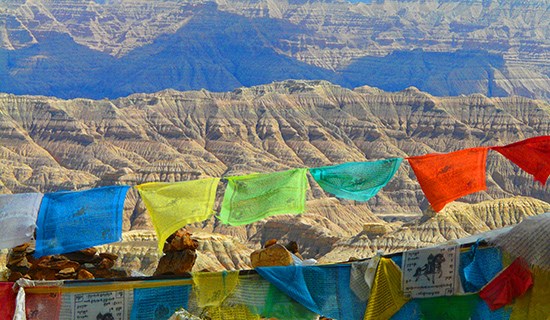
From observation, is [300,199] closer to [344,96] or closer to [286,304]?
[286,304]

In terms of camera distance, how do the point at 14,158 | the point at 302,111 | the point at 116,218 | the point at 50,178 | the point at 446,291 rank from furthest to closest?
the point at 302,111 < the point at 14,158 < the point at 50,178 < the point at 116,218 < the point at 446,291

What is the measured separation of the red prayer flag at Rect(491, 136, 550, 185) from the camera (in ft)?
53.3

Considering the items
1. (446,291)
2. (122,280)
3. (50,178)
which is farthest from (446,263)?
(50,178)

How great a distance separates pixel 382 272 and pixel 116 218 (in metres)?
3.41

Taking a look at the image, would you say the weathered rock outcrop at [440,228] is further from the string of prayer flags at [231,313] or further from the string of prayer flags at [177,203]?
the string of prayer flags at [231,313]

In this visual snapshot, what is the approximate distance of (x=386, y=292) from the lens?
15.9 m

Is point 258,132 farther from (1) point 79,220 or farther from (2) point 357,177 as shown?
(1) point 79,220

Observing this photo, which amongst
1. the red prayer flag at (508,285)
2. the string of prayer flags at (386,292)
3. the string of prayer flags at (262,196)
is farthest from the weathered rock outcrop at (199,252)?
the red prayer flag at (508,285)

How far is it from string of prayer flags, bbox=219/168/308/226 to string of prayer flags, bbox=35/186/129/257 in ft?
4.43

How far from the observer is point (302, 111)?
595 ft

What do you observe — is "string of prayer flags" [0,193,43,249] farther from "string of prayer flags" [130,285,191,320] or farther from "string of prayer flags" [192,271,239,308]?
"string of prayer flags" [192,271,239,308]

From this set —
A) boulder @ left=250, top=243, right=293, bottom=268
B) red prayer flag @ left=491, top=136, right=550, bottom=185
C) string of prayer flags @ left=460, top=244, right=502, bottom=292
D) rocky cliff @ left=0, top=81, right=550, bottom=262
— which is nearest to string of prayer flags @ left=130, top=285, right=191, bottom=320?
boulder @ left=250, top=243, right=293, bottom=268

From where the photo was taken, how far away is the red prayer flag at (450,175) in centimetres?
1656

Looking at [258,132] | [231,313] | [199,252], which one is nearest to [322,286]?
[231,313]
